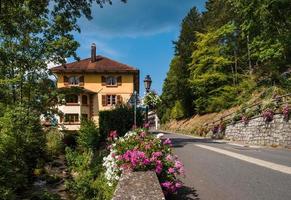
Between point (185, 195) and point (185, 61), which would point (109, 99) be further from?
point (185, 195)

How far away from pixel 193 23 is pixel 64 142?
40.0 m

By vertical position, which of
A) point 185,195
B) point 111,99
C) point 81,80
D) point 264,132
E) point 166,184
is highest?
point 81,80

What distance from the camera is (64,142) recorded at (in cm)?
2623

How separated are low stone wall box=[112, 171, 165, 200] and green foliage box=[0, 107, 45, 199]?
5792 mm

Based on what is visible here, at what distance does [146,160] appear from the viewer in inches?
282

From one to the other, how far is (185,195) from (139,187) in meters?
2.33

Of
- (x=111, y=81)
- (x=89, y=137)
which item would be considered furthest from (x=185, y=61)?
(x=89, y=137)

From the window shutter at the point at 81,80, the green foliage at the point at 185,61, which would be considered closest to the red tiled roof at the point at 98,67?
the window shutter at the point at 81,80

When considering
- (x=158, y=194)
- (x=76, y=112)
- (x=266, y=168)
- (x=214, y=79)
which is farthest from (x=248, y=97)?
(x=158, y=194)

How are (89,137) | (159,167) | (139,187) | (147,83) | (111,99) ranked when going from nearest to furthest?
(139,187)
(159,167)
(147,83)
(89,137)
(111,99)

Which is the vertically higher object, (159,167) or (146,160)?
(146,160)

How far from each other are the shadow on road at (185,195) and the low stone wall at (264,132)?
1362 cm

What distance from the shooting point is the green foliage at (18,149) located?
12.4 metres

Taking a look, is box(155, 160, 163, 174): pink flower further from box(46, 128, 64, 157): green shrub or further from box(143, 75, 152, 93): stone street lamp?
box(46, 128, 64, 157): green shrub
